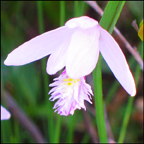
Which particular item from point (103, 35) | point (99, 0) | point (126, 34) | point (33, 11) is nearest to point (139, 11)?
point (99, 0)

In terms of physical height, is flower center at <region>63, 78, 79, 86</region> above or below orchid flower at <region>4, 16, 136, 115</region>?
below

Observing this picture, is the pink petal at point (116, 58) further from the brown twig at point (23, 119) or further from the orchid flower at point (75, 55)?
the brown twig at point (23, 119)

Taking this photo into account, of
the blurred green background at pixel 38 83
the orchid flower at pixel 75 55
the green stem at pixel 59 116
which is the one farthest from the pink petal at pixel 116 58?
the blurred green background at pixel 38 83

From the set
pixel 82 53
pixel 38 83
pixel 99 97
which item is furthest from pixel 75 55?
pixel 38 83

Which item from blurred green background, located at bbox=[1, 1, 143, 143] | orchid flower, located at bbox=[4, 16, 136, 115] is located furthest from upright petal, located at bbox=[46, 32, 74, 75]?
blurred green background, located at bbox=[1, 1, 143, 143]

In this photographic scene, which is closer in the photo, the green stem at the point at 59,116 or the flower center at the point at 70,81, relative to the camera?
the flower center at the point at 70,81

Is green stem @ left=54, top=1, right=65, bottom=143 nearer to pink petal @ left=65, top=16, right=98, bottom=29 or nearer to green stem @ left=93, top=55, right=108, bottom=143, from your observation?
green stem @ left=93, top=55, right=108, bottom=143
